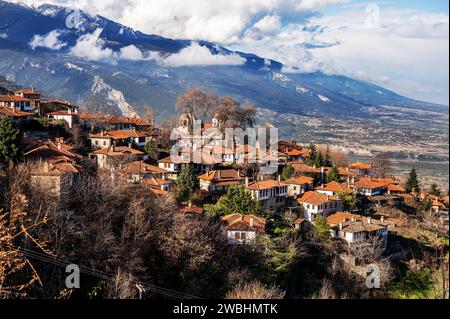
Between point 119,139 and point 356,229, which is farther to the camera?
point 119,139

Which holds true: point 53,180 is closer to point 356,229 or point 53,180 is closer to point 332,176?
point 356,229

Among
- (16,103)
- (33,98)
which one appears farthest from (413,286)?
(33,98)

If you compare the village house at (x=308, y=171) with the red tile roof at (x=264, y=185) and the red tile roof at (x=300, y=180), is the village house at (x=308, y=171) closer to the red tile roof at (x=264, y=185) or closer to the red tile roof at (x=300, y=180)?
the red tile roof at (x=300, y=180)

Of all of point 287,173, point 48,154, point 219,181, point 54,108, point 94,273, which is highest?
point 54,108

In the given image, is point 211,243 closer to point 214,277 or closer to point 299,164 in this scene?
point 214,277

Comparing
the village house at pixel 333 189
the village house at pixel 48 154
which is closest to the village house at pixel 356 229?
the village house at pixel 333 189

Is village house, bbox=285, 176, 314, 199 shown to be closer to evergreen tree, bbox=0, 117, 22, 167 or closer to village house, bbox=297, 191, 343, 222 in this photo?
village house, bbox=297, 191, 343, 222
